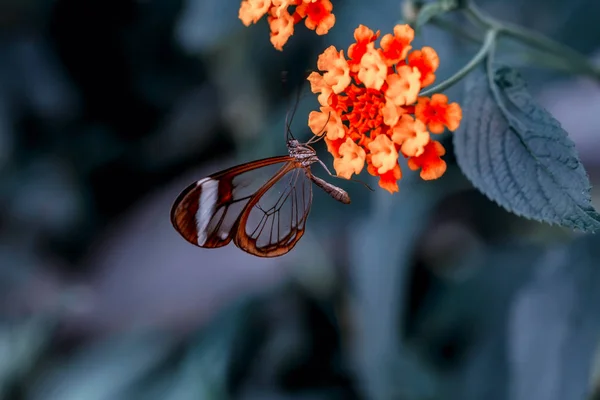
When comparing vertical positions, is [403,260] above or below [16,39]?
below

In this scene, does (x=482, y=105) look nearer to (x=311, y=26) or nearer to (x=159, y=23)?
(x=311, y=26)

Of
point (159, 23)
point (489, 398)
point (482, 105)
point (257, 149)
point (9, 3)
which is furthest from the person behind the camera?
point (159, 23)

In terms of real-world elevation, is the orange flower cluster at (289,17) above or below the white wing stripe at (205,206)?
above

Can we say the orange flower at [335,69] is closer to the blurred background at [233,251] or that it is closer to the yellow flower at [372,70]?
the yellow flower at [372,70]

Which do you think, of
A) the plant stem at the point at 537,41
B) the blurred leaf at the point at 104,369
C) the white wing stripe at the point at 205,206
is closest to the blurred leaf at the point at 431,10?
the plant stem at the point at 537,41

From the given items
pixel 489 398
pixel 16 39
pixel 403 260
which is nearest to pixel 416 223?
pixel 403 260

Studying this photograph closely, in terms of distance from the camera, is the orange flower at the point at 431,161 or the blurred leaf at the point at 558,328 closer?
the orange flower at the point at 431,161

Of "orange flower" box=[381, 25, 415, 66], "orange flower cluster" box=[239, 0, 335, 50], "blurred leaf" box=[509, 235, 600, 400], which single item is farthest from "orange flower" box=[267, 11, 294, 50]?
"blurred leaf" box=[509, 235, 600, 400]
